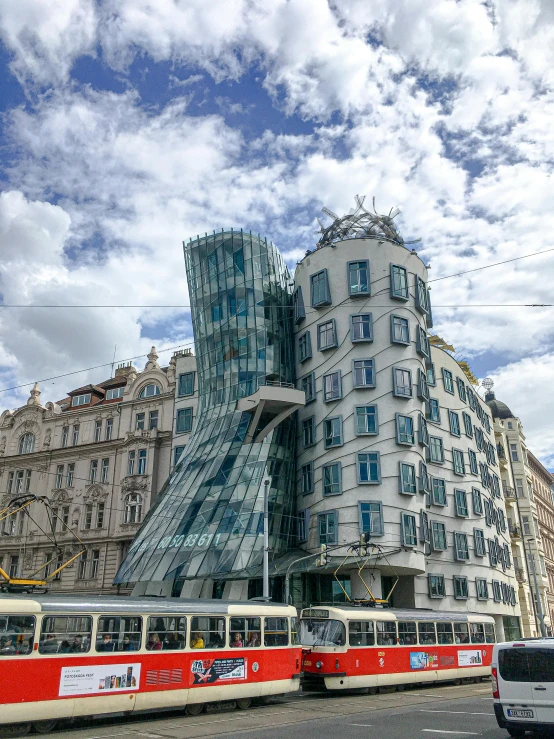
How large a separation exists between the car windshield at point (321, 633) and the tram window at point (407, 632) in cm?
394

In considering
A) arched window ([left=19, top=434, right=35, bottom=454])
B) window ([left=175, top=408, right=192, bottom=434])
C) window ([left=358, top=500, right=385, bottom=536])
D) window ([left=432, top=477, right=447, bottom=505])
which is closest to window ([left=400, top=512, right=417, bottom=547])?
window ([left=358, top=500, right=385, bottom=536])

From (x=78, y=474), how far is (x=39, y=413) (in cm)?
858

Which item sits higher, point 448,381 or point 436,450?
point 448,381

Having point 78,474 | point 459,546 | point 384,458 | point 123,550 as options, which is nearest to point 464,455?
point 459,546

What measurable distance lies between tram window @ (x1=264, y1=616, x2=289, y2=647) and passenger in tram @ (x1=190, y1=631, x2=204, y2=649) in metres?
3.10

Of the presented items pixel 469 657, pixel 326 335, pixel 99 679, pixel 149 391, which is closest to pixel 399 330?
pixel 326 335

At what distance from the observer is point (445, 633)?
3225 centimetres

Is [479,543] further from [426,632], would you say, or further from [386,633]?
[386,633]

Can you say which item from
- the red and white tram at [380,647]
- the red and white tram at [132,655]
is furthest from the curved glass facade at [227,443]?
the red and white tram at [132,655]

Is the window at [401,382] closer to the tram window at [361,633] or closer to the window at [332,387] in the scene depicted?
the window at [332,387]

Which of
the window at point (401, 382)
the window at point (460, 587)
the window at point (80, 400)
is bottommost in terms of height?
the window at point (460, 587)

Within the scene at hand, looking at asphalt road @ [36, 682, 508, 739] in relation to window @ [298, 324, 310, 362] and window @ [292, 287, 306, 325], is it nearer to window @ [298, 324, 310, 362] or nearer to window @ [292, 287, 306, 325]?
window @ [298, 324, 310, 362]

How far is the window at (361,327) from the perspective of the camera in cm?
4731

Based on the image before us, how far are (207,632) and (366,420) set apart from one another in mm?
25481
